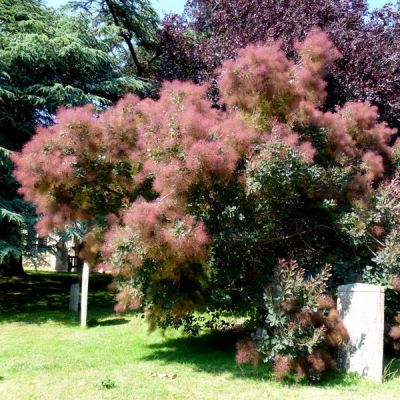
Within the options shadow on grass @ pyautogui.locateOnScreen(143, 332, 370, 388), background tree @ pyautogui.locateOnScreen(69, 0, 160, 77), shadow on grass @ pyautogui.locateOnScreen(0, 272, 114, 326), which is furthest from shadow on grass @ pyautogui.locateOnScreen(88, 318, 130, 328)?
background tree @ pyautogui.locateOnScreen(69, 0, 160, 77)

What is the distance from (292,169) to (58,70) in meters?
8.12

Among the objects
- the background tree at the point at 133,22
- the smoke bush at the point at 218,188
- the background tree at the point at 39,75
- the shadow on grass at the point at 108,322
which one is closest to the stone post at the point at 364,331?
the smoke bush at the point at 218,188

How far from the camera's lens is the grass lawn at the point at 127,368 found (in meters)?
4.63

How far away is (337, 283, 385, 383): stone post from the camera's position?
513 centimetres

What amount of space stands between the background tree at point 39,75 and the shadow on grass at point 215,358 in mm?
4189

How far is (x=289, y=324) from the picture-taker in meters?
4.94

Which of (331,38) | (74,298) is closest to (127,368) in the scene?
(74,298)

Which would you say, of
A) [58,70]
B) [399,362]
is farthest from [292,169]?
[58,70]

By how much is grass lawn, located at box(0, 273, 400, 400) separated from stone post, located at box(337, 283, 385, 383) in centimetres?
19

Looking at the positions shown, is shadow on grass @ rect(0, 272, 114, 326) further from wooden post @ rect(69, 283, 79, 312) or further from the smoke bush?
the smoke bush

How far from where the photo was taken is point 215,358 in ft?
20.1

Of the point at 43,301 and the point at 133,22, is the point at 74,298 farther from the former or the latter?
the point at 133,22

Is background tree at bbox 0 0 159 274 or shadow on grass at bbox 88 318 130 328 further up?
background tree at bbox 0 0 159 274

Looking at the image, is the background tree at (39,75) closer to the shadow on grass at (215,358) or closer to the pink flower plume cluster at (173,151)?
the pink flower plume cluster at (173,151)
